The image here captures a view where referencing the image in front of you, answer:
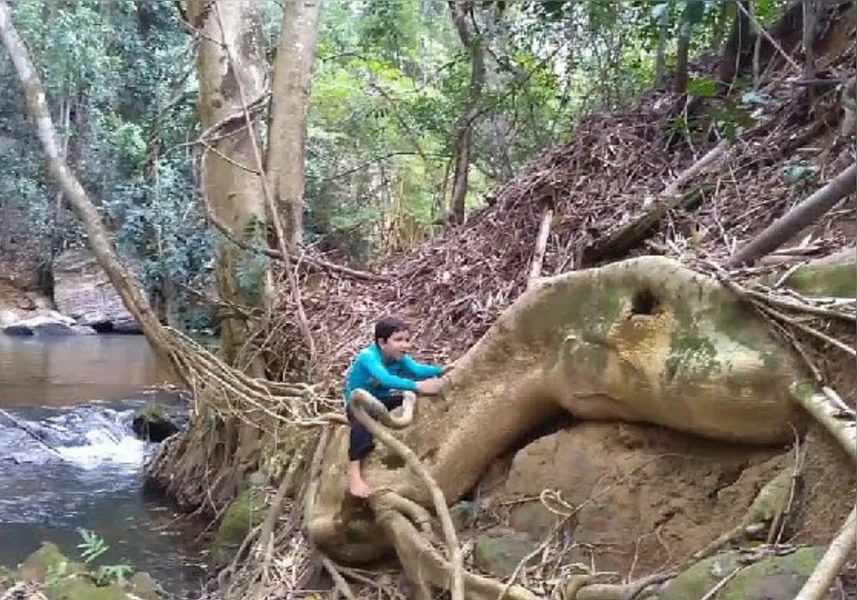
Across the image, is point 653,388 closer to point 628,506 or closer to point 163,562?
point 628,506

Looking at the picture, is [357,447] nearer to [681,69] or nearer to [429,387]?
[429,387]

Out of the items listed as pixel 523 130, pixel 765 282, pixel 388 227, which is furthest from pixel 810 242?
pixel 388 227

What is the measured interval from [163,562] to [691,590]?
261 inches

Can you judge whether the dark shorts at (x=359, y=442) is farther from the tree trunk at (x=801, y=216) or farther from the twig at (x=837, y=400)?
the twig at (x=837, y=400)

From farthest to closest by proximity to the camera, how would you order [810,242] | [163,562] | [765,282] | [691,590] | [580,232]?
[163,562] → [580,232] → [810,242] → [765,282] → [691,590]

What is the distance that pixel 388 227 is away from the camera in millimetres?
13055

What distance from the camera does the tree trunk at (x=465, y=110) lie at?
36.9 ft

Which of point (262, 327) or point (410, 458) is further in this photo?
point (262, 327)

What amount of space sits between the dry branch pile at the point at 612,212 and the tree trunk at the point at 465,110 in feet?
5.48

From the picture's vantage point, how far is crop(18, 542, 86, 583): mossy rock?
266 inches

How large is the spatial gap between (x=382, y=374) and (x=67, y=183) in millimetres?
4317

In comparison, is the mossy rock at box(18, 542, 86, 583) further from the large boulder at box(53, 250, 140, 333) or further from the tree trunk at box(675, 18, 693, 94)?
Result: the large boulder at box(53, 250, 140, 333)

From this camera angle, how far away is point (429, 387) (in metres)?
5.50

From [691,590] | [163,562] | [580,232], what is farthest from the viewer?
[163,562]
